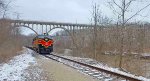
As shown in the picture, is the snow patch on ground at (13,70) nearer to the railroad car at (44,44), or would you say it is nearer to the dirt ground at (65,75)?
the dirt ground at (65,75)

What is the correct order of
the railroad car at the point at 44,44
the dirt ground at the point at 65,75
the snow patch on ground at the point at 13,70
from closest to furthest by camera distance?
the dirt ground at the point at 65,75, the snow patch on ground at the point at 13,70, the railroad car at the point at 44,44

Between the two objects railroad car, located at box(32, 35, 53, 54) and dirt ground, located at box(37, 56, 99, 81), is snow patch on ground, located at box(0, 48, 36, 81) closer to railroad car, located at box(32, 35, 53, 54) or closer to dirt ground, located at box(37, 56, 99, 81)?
dirt ground, located at box(37, 56, 99, 81)

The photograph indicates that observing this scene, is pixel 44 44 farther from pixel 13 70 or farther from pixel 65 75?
pixel 65 75

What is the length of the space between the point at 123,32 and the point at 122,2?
2.22 metres

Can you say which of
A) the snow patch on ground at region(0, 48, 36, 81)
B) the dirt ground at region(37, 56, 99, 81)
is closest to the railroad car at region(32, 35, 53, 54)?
the snow patch on ground at region(0, 48, 36, 81)

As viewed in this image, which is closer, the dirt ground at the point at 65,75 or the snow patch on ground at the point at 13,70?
the dirt ground at the point at 65,75

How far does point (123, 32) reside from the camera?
20438mm

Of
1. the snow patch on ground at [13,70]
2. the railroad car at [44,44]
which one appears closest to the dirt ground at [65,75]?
the snow patch on ground at [13,70]

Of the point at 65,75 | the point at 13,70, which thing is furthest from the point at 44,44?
the point at 65,75

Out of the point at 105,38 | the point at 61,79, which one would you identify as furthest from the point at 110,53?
the point at 61,79

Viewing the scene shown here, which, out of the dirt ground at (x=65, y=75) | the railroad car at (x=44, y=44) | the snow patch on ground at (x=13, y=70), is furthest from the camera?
the railroad car at (x=44, y=44)

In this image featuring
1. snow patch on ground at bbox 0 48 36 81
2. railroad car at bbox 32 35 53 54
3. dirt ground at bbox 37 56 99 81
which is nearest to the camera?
dirt ground at bbox 37 56 99 81

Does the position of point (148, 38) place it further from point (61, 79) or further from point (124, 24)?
point (61, 79)

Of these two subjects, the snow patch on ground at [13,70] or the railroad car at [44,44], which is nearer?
the snow patch on ground at [13,70]
